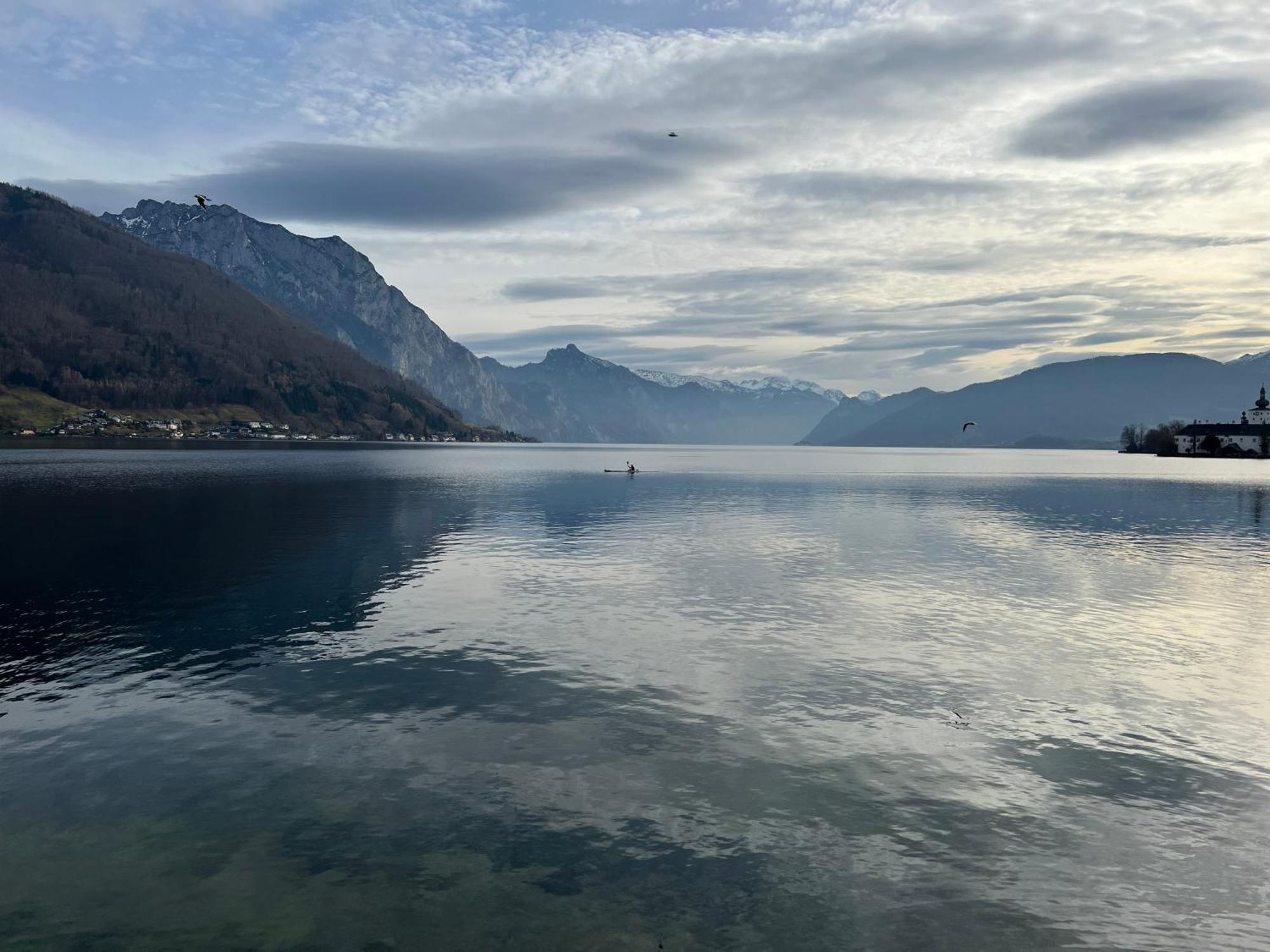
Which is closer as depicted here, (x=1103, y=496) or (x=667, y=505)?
(x=667, y=505)

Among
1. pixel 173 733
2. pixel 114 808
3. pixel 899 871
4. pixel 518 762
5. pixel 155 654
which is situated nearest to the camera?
pixel 899 871

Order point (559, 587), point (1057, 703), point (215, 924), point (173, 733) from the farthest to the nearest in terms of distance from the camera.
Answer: point (559, 587) < point (1057, 703) < point (173, 733) < point (215, 924)

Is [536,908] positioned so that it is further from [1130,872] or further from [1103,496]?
[1103,496]

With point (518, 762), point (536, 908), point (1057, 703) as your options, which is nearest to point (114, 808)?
point (518, 762)

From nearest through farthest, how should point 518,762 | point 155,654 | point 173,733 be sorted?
point 518,762
point 173,733
point 155,654

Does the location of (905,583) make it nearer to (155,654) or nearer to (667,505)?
(155,654)

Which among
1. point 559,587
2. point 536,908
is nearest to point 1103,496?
point 559,587

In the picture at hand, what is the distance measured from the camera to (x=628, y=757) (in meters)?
26.7

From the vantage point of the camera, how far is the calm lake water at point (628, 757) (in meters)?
18.1

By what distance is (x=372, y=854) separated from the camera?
66.5 feet

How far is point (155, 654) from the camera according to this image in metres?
38.6

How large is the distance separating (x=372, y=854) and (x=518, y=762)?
6.63 meters

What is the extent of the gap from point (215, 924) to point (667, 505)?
111 meters

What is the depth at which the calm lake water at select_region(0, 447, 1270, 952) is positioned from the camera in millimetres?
18109
